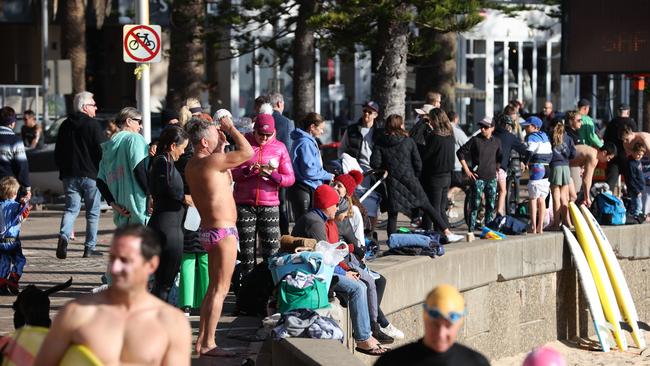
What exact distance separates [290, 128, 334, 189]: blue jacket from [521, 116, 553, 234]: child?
13.6 feet

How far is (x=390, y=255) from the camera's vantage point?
1361 centimetres

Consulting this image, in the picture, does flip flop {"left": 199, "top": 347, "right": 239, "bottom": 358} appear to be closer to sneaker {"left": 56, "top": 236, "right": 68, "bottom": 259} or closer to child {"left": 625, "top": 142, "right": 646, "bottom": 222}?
sneaker {"left": 56, "top": 236, "right": 68, "bottom": 259}

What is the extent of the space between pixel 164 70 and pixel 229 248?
118ft

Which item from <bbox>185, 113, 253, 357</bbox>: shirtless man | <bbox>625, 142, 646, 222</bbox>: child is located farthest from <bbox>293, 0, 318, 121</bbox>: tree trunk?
<bbox>185, 113, 253, 357</bbox>: shirtless man

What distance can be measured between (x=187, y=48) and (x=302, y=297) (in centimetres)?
1823

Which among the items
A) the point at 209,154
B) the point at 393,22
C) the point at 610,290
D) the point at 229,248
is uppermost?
the point at 393,22

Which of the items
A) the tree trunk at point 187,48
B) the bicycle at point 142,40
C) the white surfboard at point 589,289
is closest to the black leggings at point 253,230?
the bicycle at point 142,40

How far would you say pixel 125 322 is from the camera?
5.80 m

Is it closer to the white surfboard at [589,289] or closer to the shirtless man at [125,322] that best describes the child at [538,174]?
the white surfboard at [589,289]

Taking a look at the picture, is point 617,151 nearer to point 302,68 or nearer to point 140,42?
point 140,42

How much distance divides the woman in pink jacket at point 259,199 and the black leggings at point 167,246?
1467mm

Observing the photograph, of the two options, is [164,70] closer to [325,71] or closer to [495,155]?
[325,71]

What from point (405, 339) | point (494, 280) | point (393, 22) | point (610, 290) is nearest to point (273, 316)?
point (405, 339)

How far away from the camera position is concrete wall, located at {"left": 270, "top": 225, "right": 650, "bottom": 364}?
43.5 feet
